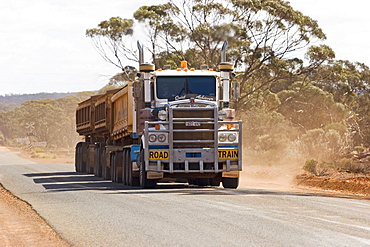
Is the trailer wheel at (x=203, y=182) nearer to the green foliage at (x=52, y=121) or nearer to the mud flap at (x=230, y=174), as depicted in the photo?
the mud flap at (x=230, y=174)

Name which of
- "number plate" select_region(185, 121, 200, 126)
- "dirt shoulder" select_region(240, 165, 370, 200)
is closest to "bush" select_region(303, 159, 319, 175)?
"dirt shoulder" select_region(240, 165, 370, 200)

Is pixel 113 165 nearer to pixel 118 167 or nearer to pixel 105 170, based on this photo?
pixel 118 167

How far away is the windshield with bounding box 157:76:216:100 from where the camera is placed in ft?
66.1

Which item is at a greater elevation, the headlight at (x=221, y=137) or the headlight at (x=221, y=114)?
the headlight at (x=221, y=114)

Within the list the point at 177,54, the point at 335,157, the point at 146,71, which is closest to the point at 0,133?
the point at 177,54

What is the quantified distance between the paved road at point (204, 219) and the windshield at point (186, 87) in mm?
3269

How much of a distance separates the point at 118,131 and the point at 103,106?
4.06m

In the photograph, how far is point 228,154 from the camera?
19.7 metres

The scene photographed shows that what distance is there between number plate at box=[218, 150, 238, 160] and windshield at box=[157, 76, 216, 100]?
1631 millimetres

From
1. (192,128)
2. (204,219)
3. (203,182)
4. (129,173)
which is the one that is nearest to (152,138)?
(192,128)

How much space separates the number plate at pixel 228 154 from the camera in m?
19.6

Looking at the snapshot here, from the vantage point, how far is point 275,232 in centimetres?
1051

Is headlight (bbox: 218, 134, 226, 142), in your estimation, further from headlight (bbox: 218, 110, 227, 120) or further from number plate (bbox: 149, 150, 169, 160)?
number plate (bbox: 149, 150, 169, 160)

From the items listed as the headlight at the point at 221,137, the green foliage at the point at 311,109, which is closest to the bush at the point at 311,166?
the headlight at the point at 221,137
